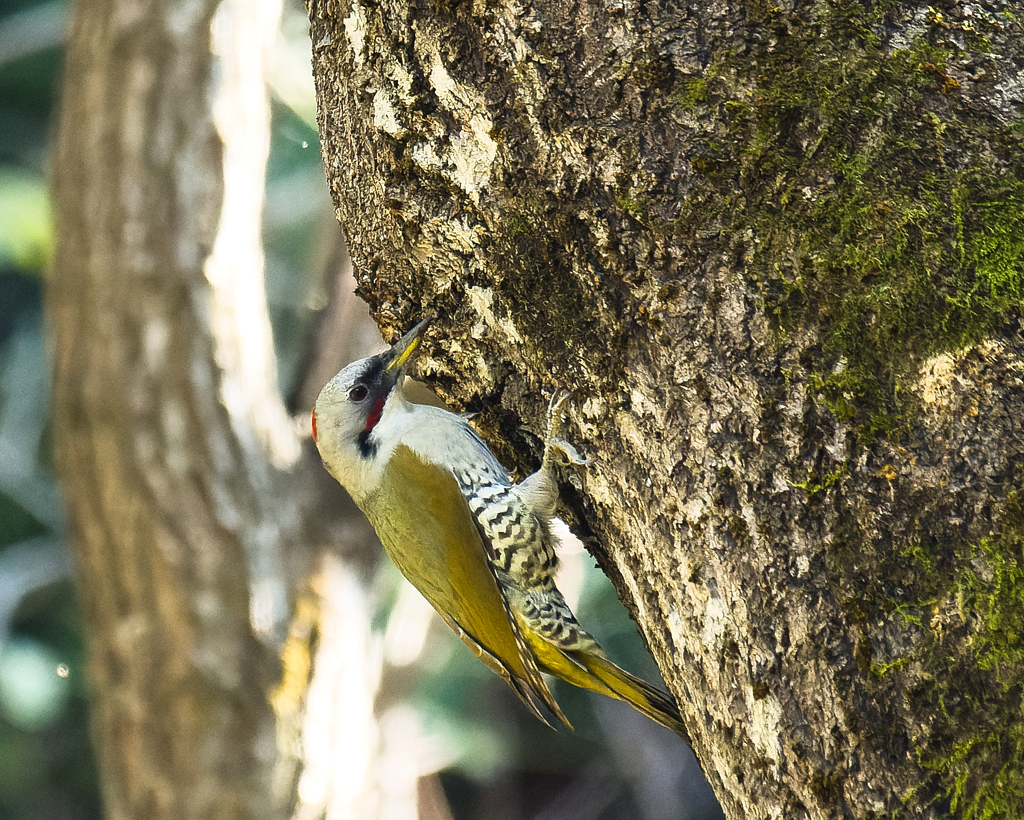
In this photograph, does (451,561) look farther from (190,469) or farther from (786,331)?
(190,469)

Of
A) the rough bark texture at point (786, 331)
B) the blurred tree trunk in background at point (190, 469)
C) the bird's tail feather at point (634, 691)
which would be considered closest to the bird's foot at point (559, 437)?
the rough bark texture at point (786, 331)

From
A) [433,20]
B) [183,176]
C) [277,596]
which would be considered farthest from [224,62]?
[433,20]

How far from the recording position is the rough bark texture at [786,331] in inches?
52.5

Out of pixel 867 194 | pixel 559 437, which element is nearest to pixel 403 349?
pixel 559 437

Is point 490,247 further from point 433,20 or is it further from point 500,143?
point 433,20

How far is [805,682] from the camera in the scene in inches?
55.5

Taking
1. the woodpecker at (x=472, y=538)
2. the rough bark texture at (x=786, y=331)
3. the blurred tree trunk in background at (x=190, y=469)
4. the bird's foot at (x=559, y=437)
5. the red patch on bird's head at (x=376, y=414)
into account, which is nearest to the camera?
the rough bark texture at (x=786, y=331)

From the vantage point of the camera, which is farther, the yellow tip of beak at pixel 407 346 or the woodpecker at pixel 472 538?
the woodpecker at pixel 472 538

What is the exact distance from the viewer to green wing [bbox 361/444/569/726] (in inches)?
94.0

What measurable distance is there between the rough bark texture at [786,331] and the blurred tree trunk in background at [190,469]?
A: 2.44 meters

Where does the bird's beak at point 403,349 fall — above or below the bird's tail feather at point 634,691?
above

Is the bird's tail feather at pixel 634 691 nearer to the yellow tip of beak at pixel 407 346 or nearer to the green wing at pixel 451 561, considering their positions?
the green wing at pixel 451 561

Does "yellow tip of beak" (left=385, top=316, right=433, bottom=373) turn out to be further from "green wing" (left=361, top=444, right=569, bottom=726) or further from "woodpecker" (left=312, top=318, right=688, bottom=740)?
"green wing" (left=361, top=444, right=569, bottom=726)

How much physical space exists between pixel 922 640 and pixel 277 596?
3087 millimetres
